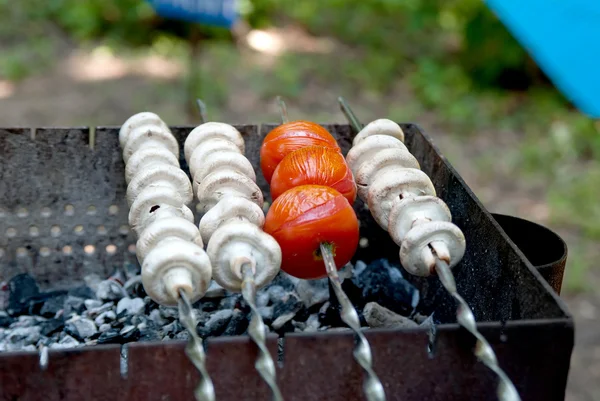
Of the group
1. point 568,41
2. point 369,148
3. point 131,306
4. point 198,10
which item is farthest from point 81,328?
point 198,10

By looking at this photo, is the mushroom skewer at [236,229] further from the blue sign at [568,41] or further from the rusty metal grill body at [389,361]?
the blue sign at [568,41]

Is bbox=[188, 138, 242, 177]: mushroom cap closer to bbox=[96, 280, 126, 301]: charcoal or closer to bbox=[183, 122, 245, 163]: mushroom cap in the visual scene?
bbox=[183, 122, 245, 163]: mushroom cap

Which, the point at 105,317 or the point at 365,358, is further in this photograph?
the point at 105,317

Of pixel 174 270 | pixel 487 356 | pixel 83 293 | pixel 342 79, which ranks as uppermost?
pixel 342 79

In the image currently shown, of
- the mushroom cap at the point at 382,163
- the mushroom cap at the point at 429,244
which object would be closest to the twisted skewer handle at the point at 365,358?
the mushroom cap at the point at 429,244

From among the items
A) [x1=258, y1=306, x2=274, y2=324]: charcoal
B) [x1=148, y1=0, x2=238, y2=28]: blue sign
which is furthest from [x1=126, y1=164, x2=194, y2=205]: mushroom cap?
[x1=148, y1=0, x2=238, y2=28]: blue sign

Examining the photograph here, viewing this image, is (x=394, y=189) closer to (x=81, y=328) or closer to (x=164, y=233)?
(x=164, y=233)
